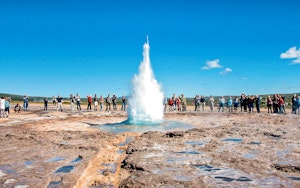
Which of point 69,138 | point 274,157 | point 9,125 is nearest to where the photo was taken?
point 274,157

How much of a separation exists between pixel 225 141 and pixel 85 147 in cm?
542

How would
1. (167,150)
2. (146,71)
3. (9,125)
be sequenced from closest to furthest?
(167,150) → (9,125) → (146,71)

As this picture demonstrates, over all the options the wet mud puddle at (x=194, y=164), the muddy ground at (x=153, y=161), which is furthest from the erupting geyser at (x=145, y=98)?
the wet mud puddle at (x=194, y=164)

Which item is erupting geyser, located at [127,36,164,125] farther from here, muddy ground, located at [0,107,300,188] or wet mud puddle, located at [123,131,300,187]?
wet mud puddle, located at [123,131,300,187]

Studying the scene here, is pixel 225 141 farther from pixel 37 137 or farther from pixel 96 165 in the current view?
pixel 37 137

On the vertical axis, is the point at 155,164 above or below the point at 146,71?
below

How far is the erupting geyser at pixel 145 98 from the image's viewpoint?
20562 millimetres

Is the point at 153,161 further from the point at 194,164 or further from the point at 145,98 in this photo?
the point at 145,98

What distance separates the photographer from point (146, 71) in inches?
854

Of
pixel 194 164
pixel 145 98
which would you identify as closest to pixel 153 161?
pixel 194 164

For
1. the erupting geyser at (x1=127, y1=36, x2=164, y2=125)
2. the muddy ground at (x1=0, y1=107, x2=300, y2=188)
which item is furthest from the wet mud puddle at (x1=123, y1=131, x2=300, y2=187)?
the erupting geyser at (x1=127, y1=36, x2=164, y2=125)

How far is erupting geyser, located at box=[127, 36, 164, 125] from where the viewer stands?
20.6 m

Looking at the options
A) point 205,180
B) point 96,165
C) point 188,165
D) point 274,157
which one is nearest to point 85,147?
point 96,165

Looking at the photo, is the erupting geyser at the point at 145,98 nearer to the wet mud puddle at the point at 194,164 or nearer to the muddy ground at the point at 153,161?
the muddy ground at the point at 153,161
